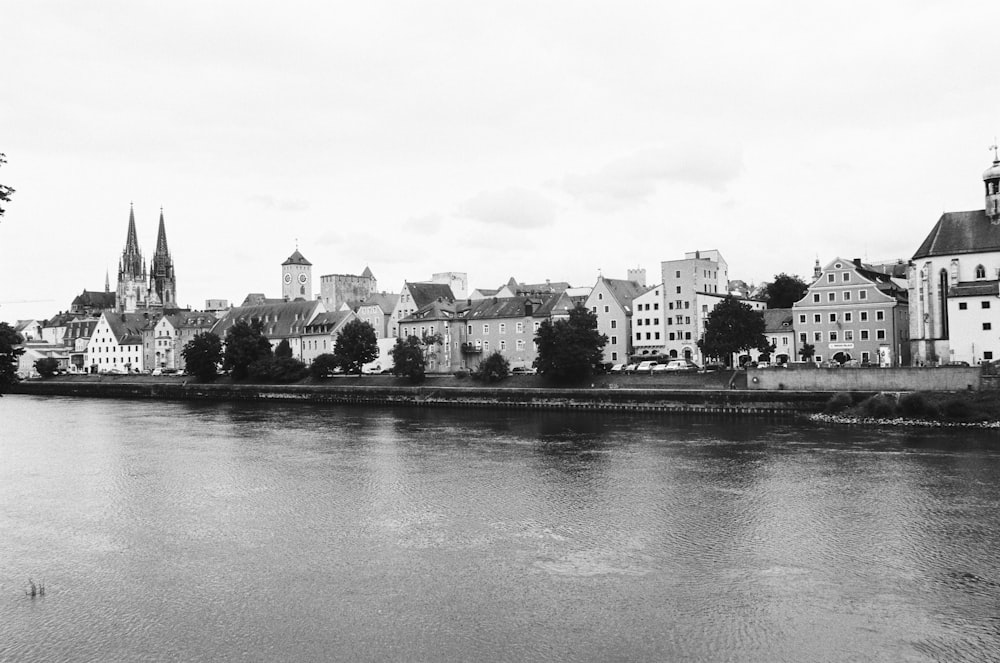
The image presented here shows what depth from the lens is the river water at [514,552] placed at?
1717cm

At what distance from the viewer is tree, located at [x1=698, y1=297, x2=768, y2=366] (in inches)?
2463

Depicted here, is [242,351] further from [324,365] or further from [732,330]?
[732,330]

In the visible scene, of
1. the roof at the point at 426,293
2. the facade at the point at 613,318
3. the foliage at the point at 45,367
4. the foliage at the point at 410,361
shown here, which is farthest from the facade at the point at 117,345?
the facade at the point at 613,318

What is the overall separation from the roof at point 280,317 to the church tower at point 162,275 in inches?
2822

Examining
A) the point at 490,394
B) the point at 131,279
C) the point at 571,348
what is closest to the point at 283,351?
the point at 490,394

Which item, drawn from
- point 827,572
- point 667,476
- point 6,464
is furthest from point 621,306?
point 827,572

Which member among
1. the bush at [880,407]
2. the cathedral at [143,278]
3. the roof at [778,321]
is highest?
the cathedral at [143,278]

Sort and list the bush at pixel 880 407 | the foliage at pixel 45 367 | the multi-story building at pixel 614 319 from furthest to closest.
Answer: the foliage at pixel 45 367 → the multi-story building at pixel 614 319 → the bush at pixel 880 407

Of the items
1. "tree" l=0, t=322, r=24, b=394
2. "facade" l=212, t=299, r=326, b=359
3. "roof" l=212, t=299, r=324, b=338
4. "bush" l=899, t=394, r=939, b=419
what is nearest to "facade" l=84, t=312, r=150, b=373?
"roof" l=212, t=299, r=324, b=338

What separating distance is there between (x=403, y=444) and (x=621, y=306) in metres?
37.8

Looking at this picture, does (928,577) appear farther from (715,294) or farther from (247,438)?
(715,294)

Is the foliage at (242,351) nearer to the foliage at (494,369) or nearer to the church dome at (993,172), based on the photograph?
the foliage at (494,369)

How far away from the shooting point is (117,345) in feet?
417

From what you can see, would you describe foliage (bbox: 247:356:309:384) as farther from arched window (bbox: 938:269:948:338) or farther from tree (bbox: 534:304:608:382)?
arched window (bbox: 938:269:948:338)
